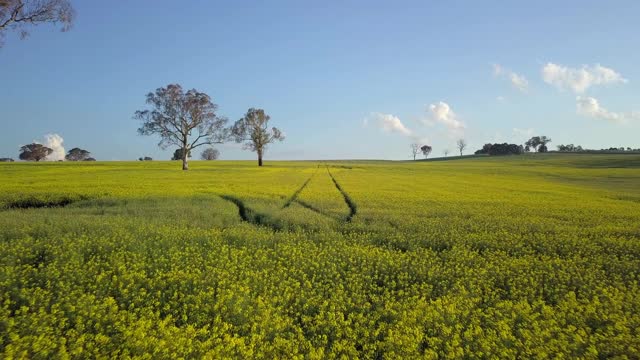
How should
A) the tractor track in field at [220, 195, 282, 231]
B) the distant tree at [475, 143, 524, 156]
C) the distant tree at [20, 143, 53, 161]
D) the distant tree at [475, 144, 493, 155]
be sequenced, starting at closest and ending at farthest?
the tractor track in field at [220, 195, 282, 231], the distant tree at [20, 143, 53, 161], the distant tree at [475, 143, 524, 156], the distant tree at [475, 144, 493, 155]

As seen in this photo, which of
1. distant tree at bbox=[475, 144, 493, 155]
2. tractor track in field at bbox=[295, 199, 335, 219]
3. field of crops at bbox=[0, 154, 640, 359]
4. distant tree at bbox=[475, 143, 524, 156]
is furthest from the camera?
distant tree at bbox=[475, 144, 493, 155]

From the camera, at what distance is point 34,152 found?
129 m

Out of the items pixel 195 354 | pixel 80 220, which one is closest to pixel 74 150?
pixel 80 220

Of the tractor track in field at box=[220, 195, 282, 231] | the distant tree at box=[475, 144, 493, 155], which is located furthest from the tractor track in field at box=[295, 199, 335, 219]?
the distant tree at box=[475, 144, 493, 155]

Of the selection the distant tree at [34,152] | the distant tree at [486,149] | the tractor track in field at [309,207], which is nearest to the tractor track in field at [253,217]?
the tractor track in field at [309,207]

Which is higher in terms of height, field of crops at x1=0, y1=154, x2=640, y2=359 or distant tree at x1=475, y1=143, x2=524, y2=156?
distant tree at x1=475, y1=143, x2=524, y2=156

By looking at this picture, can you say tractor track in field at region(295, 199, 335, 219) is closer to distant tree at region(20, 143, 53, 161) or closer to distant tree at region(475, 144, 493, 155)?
distant tree at region(20, 143, 53, 161)

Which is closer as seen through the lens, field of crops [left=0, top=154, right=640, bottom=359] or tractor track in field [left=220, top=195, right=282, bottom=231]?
field of crops [left=0, top=154, right=640, bottom=359]

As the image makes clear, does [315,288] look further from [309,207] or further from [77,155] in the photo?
[77,155]

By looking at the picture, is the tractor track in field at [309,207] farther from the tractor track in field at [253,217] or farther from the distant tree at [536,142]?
the distant tree at [536,142]

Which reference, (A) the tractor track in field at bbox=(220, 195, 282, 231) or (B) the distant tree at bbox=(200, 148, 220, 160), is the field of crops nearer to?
(A) the tractor track in field at bbox=(220, 195, 282, 231)

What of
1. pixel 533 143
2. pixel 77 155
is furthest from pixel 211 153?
pixel 533 143

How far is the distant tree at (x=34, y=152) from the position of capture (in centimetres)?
12912

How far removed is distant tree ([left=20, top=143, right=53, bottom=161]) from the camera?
424 ft
